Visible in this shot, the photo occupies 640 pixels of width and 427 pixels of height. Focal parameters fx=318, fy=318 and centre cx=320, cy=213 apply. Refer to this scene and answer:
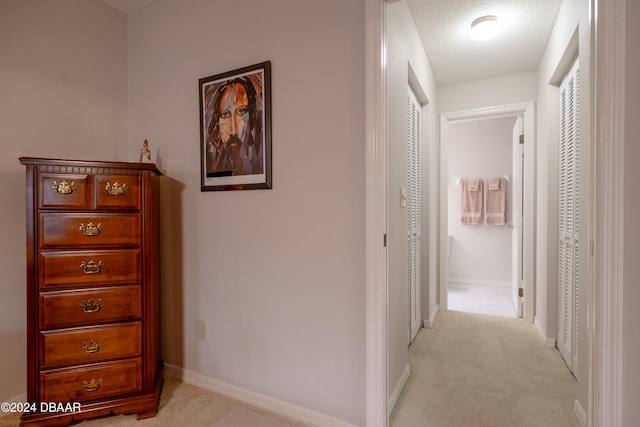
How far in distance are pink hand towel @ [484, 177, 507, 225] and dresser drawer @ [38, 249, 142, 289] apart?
490cm

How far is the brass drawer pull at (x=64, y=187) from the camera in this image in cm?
163

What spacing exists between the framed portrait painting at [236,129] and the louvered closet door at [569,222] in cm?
202

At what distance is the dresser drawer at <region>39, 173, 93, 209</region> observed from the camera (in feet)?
5.30

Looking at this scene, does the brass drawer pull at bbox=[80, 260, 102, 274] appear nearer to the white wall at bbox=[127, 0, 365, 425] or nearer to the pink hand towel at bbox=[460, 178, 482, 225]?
the white wall at bbox=[127, 0, 365, 425]

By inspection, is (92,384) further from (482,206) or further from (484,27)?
(482,206)

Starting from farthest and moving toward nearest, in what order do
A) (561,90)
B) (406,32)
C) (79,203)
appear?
(561,90)
(406,32)
(79,203)

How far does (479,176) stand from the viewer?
16.8 feet

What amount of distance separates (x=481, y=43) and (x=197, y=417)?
3.52 m

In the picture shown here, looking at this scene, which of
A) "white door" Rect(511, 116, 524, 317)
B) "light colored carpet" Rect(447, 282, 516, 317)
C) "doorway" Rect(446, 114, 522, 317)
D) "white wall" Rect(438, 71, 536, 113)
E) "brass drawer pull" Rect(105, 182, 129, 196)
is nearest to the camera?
"brass drawer pull" Rect(105, 182, 129, 196)

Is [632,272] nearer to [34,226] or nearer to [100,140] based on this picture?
[34,226]

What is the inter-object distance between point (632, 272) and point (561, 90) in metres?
1.98

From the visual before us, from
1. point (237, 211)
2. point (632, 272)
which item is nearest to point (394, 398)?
point (632, 272)

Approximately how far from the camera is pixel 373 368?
1537 mm

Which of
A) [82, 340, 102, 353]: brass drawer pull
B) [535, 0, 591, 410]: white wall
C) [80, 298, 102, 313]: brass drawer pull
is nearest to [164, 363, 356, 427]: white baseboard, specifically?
[82, 340, 102, 353]: brass drawer pull
